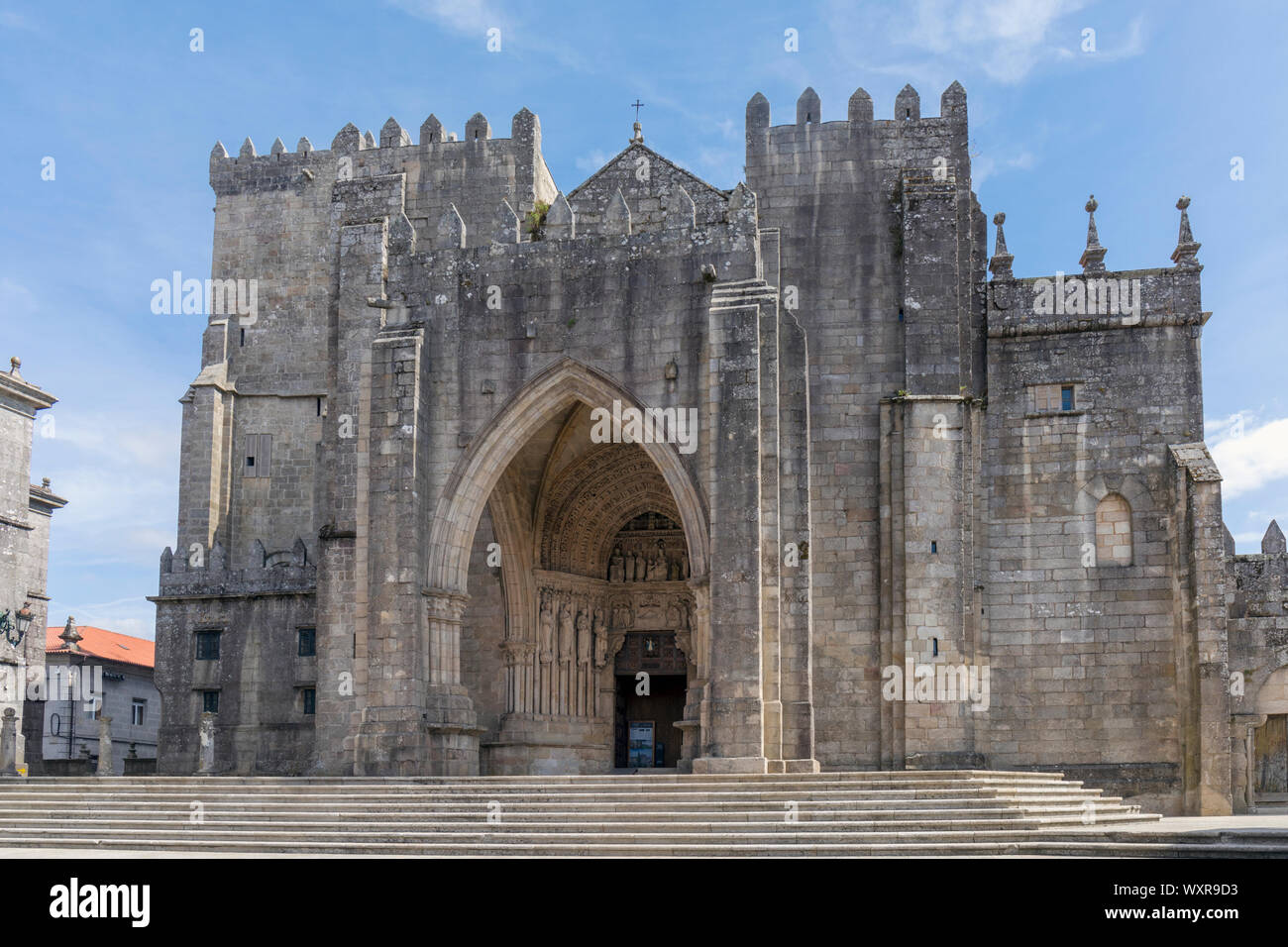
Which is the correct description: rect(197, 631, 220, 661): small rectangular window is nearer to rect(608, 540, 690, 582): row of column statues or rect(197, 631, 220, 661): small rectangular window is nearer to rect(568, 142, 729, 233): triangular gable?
rect(608, 540, 690, 582): row of column statues

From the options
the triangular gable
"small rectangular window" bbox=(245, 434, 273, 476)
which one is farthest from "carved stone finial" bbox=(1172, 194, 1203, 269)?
"small rectangular window" bbox=(245, 434, 273, 476)

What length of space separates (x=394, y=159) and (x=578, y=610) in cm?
954

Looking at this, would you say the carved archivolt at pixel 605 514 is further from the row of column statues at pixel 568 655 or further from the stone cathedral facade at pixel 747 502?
the row of column statues at pixel 568 655

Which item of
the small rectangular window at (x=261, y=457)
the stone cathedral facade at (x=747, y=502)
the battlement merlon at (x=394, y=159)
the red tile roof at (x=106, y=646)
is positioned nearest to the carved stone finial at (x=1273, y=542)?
the stone cathedral facade at (x=747, y=502)

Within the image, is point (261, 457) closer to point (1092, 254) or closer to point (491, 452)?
point (491, 452)

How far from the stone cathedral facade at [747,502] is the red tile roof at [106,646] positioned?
16.0 m

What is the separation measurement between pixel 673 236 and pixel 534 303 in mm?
2232

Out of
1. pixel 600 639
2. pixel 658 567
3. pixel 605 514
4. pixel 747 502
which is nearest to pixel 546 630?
pixel 600 639

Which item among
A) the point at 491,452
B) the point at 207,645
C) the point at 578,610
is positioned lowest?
the point at 207,645

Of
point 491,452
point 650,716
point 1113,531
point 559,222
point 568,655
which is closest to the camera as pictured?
point 491,452

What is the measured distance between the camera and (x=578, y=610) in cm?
2398

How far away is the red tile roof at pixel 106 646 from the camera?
4108 cm
